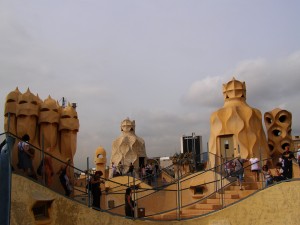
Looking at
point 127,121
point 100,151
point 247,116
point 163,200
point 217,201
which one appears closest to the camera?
point 217,201

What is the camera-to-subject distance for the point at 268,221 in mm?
10414

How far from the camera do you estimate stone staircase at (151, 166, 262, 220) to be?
11.1 m

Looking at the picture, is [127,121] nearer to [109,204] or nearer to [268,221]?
[109,204]

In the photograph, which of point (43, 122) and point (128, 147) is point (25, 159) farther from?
point (128, 147)

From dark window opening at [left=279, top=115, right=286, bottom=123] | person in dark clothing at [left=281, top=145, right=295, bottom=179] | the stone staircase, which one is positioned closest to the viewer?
person in dark clothing at [left=281, top=145, right=295, bottom=179]

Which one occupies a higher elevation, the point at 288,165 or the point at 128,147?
the point at 128,147

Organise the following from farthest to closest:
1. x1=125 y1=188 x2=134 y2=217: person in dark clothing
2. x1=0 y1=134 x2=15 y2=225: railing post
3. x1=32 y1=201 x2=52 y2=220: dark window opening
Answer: x1=125 y1=188 x2=134 y2=217: person in dark clothing → x1=32 y1=201 x2=52 y2=220: dark window opening → x1=0 y1=134 x2=15 y2=225: railing post

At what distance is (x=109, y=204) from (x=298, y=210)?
7.22 m

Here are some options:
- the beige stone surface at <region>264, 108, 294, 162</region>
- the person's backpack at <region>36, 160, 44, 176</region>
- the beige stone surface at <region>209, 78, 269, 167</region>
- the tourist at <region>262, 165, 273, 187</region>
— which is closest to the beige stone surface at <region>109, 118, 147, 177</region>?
the beige stone surface at <region>209, 78, 269, 167</region>

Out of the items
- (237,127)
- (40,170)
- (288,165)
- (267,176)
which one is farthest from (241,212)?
(237,127)

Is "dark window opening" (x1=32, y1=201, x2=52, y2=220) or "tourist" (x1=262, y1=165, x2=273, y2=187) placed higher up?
"tourist" (x1=262, y1=165, x2=273, y2=187)

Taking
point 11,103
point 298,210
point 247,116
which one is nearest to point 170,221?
point 298,210

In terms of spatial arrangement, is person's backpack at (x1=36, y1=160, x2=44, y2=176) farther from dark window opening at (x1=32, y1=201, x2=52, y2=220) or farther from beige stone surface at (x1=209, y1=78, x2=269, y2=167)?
beige stone surface at (x1=209, y1=78, x2=269, y2=167)

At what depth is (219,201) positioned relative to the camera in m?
11.6
